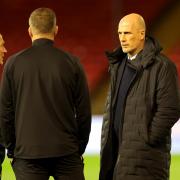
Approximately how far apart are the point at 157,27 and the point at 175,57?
0.52m

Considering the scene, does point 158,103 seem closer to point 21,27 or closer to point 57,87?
point 57,87

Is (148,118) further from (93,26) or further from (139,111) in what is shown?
(93,26)

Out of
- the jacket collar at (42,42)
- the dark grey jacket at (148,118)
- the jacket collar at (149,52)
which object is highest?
the jacket collar at (42,42)

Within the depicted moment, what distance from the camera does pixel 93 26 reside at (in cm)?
839

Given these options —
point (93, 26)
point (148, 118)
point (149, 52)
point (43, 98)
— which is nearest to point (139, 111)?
point (148, 118)

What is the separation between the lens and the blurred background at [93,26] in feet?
26.7

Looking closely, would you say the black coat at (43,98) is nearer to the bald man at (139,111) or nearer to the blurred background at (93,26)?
the bald man at (139,111)

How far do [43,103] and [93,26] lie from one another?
5.76 meters

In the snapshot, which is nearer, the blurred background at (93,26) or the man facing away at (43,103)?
the man facing away at (43,103)

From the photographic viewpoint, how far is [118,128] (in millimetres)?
3137

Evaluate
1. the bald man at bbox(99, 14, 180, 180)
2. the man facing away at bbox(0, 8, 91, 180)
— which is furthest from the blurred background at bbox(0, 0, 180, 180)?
the man facing away at bbox(0, 8, 91, 180)

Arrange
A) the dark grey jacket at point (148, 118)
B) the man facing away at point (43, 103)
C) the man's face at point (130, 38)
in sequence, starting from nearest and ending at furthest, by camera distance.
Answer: the man facing away at point (43, 103), the dark grey jacket at point (148, 118), the man's face at point (130, 38)

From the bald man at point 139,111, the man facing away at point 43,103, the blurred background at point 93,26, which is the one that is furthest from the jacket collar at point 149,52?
the blurred background at point 93,26

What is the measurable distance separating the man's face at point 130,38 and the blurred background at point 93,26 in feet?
15.8
